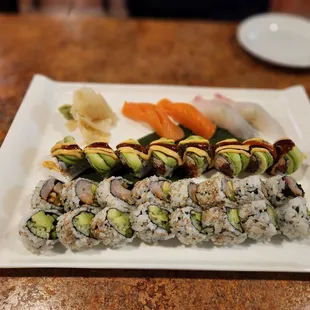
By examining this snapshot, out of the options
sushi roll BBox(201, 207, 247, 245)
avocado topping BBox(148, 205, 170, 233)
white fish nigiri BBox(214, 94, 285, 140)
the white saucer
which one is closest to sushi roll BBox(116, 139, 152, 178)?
avocado topping BBox(148, 205, 170, 233)

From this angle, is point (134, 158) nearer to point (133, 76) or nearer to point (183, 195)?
point (183, 195)

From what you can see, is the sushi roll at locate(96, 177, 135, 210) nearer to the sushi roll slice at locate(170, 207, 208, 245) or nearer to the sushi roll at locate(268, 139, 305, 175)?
the sushi roll slice at locate(170, 207, 208, 245)

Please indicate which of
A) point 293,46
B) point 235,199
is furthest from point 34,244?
point 293,46

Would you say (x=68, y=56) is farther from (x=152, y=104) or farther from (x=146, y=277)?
(x=146, y=277)

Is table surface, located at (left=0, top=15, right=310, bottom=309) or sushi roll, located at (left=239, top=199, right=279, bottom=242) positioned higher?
sushi roll, located at (left=239, top=199, right=279, bottom=242)

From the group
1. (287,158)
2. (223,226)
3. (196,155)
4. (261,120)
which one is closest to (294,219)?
(223,226)

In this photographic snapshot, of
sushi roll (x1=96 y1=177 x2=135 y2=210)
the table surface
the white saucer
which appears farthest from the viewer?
the white saucer

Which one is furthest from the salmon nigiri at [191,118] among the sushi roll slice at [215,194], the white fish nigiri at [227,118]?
the sushi roll slice at [215,194]
